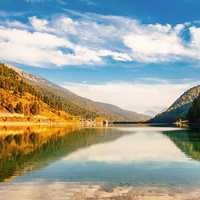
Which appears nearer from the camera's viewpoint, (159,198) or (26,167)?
(159,198)

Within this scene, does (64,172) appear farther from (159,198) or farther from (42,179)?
(159,198)

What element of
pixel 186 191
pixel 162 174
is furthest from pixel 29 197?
pixel 162 174

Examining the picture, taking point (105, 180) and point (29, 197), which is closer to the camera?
point (29, 197)

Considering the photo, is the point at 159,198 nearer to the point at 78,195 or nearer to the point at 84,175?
the point at 78,195

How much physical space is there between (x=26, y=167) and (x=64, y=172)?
7.39 metres

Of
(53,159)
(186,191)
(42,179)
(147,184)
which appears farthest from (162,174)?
(53,159)

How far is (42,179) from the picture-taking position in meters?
40.2

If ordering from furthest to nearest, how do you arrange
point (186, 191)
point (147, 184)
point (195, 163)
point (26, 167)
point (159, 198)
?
point (195, 163), point (26, 167), point (147, 184), point (186, 191), point (159, 198)

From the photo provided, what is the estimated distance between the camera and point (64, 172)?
4597 cm

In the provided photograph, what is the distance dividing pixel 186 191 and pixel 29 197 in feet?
45.9

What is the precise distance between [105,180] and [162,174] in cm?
842

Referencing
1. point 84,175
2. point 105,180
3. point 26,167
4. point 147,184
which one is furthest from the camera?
point 26,167

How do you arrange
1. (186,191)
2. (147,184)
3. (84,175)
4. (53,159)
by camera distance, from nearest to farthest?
(186,191)
(147,184)
(84,175)
(53,159)

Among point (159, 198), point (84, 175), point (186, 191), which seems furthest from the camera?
point (84, 175)
